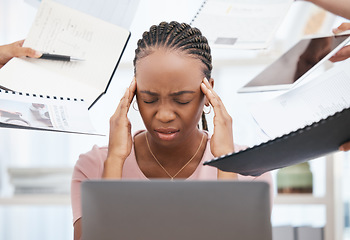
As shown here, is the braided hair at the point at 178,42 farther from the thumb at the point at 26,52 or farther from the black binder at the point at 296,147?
the black binder at the point at 296,147

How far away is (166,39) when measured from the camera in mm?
1054

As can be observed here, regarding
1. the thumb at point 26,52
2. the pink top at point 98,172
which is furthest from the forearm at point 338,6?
the thumb at point 26,52

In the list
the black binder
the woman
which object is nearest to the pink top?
the woman

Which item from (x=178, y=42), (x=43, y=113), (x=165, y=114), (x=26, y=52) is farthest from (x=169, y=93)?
(x=26, y=52)

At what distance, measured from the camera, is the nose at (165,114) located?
949 mm

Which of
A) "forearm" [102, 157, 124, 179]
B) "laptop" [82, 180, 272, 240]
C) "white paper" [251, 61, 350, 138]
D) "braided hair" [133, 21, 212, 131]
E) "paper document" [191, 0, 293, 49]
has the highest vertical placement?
"paper document" [191, 0, 293, 49]

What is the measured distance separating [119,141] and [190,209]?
22.5 inches

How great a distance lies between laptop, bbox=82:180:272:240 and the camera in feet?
1.65

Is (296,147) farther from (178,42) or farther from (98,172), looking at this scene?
(98,172)

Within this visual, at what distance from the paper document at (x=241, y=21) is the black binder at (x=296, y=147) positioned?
52 cm

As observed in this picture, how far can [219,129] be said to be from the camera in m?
1.05

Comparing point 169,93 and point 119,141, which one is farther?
point 119,141

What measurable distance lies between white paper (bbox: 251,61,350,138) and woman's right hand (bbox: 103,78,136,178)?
0.93ft

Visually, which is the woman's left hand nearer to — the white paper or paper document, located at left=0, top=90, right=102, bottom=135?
the white paper
